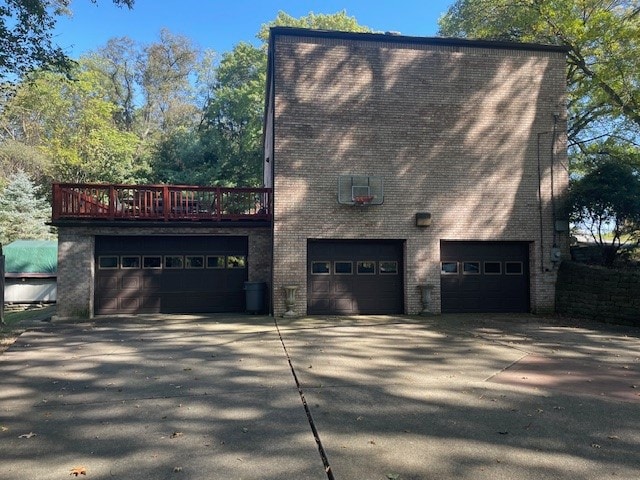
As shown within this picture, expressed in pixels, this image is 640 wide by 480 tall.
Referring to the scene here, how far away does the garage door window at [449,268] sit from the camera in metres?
13.9

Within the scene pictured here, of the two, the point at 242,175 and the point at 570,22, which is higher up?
the point at 570,22

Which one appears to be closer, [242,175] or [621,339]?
[621,339]

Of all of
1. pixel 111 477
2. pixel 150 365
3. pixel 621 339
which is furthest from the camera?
pixel 621 339

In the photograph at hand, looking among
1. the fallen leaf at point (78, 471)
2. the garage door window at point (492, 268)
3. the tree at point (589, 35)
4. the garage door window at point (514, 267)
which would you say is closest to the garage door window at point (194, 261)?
the garage door window at point (492, 268)

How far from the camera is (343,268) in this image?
45.3 feet

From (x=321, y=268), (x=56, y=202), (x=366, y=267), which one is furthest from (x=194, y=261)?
(x=366, y=267)

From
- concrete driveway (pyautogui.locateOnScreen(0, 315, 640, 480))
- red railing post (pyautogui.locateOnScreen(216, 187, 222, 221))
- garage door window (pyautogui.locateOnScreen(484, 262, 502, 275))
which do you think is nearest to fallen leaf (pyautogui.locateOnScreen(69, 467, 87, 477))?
concrete driveway (pyautogui.locateOnScreen(0, 315, 640, 480))

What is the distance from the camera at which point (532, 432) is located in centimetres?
427

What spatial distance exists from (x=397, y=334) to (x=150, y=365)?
→ 5338 millimetres

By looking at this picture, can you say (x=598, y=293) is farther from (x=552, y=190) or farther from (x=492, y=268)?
(x=552, y=190)

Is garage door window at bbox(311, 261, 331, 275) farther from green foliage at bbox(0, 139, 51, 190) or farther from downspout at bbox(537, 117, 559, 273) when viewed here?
green foliage at bbox(0, 139, 51, 190)

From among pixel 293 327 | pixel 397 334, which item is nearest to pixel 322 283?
pixel 293 327

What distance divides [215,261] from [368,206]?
508cm

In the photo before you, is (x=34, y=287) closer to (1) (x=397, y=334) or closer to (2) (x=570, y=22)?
(1) (x=397, y=334)
